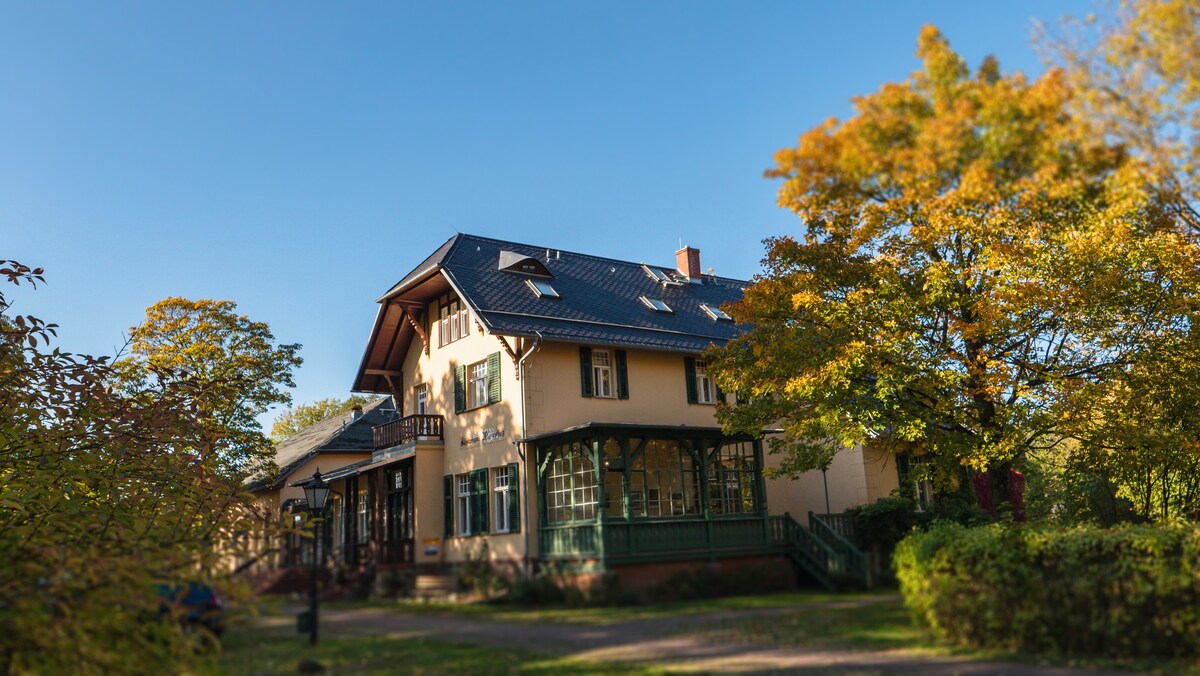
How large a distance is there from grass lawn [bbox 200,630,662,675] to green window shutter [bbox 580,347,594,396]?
1196 centimetres

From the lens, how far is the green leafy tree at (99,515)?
6.95 metres

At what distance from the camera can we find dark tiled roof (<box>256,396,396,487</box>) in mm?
35188

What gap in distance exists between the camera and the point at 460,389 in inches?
1020

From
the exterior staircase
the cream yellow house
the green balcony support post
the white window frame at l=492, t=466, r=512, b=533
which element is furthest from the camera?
the white window frame at l=492, t=466, r=512, b=533

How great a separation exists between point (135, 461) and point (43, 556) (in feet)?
8.49

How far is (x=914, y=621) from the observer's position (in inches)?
464

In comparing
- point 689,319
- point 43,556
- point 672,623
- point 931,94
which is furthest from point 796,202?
point 689,319

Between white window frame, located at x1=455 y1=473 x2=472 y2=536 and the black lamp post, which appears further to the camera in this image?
white window frame, located at x1=455 y1=473 x2=472 y2=536

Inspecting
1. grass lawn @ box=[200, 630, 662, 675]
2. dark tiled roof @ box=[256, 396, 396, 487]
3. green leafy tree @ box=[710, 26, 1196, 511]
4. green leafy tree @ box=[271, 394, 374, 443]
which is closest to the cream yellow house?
green leafy tree @ box=[710, 26, 1196, 511]

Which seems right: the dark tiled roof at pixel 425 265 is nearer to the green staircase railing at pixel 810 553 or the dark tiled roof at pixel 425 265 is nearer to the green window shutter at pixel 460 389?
the green window shutter at pixel 460 389

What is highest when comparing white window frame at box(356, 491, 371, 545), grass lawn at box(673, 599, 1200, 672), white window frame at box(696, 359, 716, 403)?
white window frame at box(696, 359, 716, 403)

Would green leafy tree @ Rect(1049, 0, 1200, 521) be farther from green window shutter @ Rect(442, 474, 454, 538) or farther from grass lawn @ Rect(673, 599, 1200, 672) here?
green window shutter @ Rect(442, 474, 454, 538)

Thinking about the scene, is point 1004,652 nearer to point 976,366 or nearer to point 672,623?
point 672,623

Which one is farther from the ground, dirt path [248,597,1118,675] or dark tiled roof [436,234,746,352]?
dark tiled roof [436,234,746,352]
